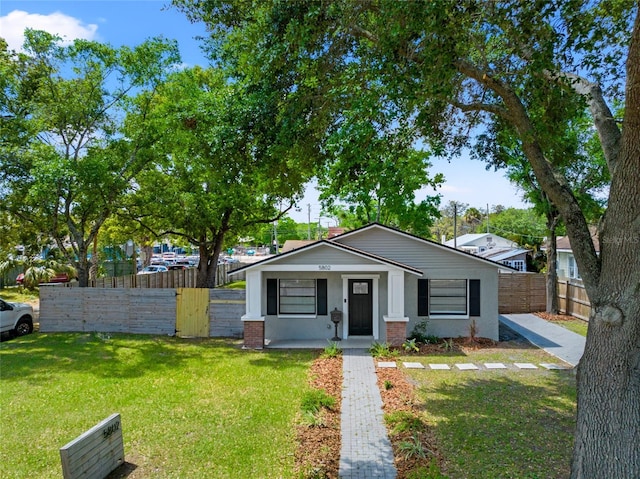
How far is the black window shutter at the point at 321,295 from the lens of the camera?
1456 centimetres

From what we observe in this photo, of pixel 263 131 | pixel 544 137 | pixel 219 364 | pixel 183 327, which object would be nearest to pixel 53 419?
pixel 219 364

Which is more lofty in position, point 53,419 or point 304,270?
point 304,270

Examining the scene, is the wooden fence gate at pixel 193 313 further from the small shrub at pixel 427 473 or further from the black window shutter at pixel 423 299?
the small shrub at pixel 427 473

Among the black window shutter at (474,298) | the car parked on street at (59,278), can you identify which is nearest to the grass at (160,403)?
the black window shutter at (474,298)

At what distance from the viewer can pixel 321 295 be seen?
14.6 m

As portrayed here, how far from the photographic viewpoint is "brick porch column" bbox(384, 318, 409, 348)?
13352mm

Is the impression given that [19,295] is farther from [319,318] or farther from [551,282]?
[551,282]

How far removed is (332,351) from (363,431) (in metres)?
5.16

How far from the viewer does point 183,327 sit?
50.3 ft

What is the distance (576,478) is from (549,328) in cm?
1283

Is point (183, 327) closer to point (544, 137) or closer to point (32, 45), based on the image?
point (32, 45)

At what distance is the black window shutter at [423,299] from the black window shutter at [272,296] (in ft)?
15.8

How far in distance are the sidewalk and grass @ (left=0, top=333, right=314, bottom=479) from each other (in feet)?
24.2

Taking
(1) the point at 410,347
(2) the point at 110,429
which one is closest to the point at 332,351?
(1) the point at 410,347
